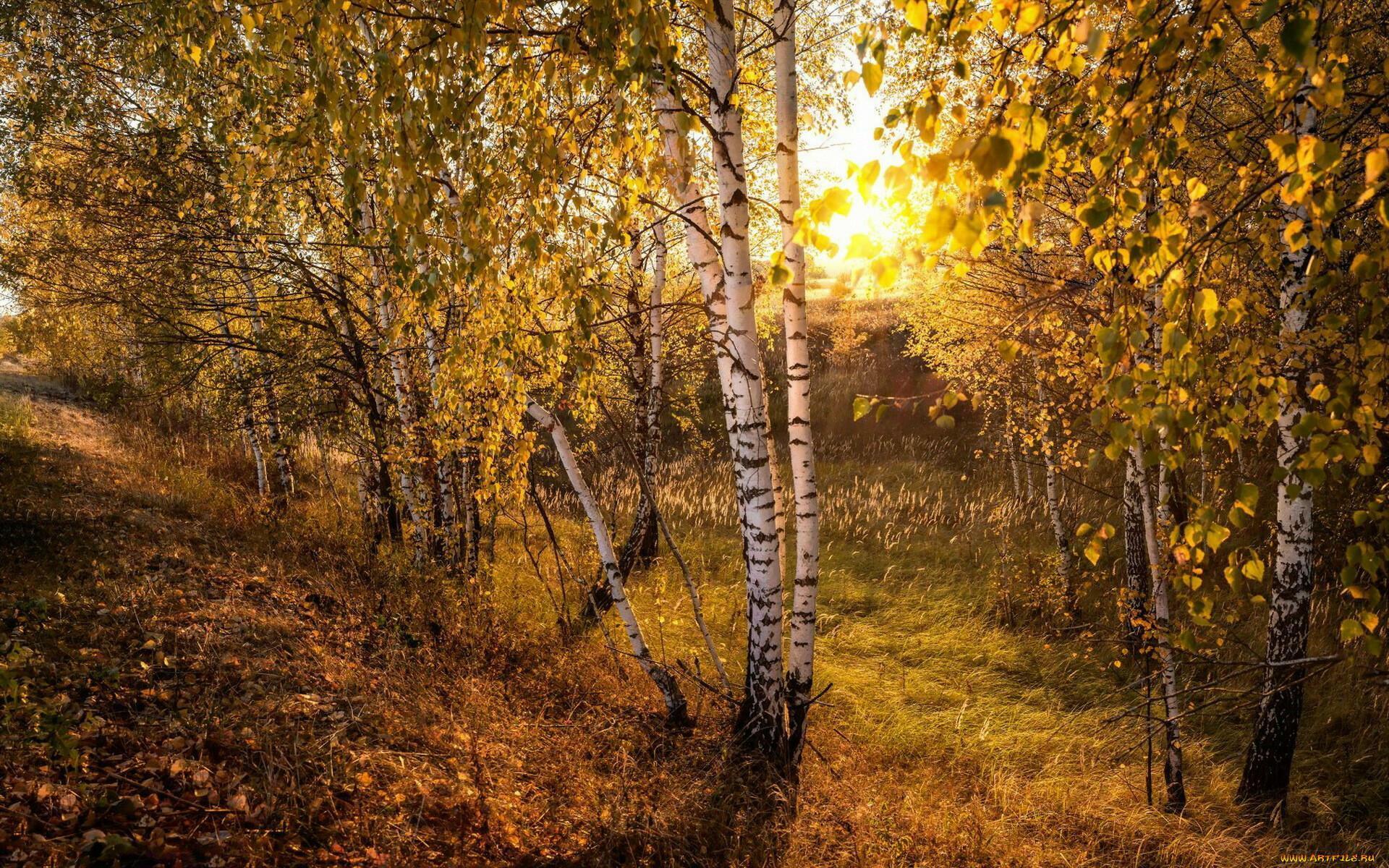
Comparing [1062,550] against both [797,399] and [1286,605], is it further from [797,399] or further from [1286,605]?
[797,399]

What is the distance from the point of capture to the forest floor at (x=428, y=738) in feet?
10.3

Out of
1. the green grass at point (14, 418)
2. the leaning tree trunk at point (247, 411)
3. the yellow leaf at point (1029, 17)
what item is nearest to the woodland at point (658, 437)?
the yellow leaf at point (1029, 17)

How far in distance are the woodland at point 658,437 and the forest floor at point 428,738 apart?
0.04 meters

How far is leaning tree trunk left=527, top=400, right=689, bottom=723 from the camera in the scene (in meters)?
4.68

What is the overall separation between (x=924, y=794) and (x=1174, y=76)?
4765 mm

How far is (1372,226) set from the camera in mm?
5762

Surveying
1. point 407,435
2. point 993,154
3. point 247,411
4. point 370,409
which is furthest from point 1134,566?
point 247,411

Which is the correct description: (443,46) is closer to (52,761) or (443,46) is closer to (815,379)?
(52,761)

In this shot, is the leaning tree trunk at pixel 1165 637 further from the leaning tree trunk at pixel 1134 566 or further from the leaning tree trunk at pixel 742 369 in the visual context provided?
the leaning tree trunk at pixel 742 369

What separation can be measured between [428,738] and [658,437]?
17.0ft

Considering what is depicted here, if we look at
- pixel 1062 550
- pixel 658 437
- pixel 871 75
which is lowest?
pixel 1062 550

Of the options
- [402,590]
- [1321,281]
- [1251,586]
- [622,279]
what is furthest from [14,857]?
[1251,586]

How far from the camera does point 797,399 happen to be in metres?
4.19

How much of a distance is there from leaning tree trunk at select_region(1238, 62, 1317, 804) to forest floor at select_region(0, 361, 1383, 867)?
43 centimetres
